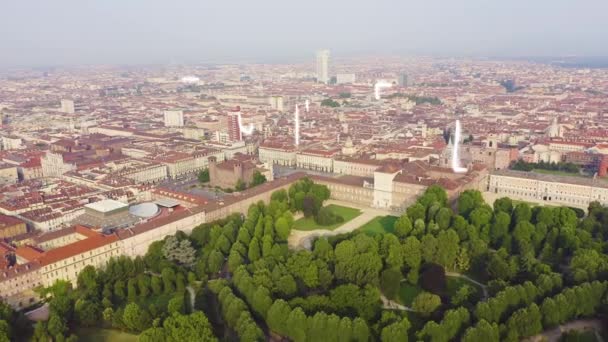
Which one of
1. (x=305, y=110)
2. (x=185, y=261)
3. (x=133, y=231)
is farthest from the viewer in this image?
(x=305, y=110)

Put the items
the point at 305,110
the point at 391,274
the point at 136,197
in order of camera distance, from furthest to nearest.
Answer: the point at 305,110 → the point at 136,197 → the point at 391,274

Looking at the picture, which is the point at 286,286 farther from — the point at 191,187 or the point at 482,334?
the point at 191,187

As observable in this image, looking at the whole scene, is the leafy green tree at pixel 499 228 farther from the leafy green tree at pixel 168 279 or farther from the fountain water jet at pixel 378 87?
the fountain water jet at pixel 378 87

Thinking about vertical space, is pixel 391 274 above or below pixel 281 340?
above

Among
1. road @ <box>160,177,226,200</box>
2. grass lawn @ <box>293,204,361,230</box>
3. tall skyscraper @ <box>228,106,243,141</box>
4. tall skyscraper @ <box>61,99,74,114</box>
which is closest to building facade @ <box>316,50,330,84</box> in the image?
tall skyscraper @ <box>61,99,74,114</box>

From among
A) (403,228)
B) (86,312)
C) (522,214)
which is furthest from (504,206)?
(86,312)

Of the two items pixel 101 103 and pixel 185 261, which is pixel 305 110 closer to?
pixel 101 103

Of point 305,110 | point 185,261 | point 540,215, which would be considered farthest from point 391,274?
point 305,110

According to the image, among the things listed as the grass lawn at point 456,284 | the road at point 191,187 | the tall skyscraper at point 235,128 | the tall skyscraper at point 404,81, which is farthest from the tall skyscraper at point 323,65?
the grass lawn at point 456,284
